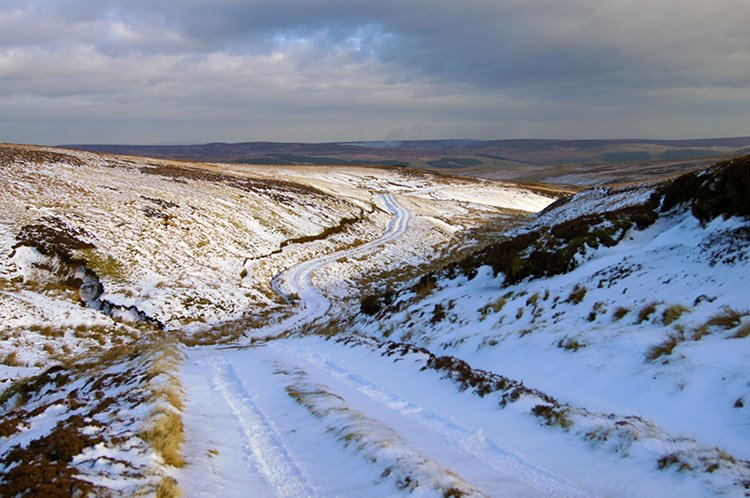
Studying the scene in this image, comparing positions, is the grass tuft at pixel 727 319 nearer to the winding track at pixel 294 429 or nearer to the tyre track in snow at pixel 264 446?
the winding track at pixel 294 429

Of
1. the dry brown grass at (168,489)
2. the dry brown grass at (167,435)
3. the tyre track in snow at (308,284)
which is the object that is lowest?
the tyre track in snow at (308,284)

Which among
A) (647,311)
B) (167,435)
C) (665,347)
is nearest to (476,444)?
(665,347)

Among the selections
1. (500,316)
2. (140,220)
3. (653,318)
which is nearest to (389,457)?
(653,318)

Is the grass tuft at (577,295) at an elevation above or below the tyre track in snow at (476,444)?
above

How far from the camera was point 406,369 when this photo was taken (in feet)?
34.8

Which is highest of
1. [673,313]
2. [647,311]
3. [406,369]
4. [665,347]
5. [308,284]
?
[673,313]

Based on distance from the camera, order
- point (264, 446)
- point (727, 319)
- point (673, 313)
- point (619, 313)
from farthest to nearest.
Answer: point (619, 313) < point (673, 313) < point (727, 319) < point (264, 446)

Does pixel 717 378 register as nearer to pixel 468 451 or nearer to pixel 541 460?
pixel 541 460

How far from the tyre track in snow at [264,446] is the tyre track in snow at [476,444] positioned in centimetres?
243

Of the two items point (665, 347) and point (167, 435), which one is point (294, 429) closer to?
point (167, 435)

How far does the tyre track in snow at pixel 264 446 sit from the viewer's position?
18.6 feet

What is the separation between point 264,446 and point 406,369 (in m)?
4.54

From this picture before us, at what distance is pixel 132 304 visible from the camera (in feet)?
70.2

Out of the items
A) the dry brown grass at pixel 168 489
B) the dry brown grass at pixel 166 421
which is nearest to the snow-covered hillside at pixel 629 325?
the dry brown grass at pixel 168 489
